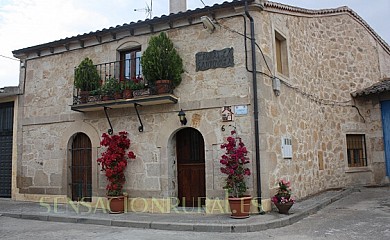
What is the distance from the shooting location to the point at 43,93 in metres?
11.0

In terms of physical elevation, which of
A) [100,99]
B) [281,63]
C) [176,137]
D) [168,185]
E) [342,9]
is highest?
[342,9]

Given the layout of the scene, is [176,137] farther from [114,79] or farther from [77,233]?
[77,233]

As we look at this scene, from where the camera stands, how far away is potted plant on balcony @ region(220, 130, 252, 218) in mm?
7502

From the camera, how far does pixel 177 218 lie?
780 centimetres

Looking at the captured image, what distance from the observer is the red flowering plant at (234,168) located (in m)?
7.62

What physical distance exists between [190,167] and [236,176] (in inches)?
69.7

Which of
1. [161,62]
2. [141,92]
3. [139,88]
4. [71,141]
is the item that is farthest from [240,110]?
[71,141]

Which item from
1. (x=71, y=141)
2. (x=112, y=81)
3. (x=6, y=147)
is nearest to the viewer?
(x=112, y=81)

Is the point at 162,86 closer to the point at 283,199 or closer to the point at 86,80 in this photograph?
the point at 86,80

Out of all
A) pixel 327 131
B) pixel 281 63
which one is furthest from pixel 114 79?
pixel 327 131

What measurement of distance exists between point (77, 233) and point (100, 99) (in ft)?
12.3

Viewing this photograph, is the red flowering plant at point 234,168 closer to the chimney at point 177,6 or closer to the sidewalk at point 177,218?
the sidewalk at point 177,218

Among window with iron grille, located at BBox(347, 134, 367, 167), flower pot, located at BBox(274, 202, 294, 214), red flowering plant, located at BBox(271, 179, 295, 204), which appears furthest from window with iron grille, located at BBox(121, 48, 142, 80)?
window with iron grille, located at BBox(347, 134, 367, 167)

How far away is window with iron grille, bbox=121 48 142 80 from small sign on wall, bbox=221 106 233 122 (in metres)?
2.68
